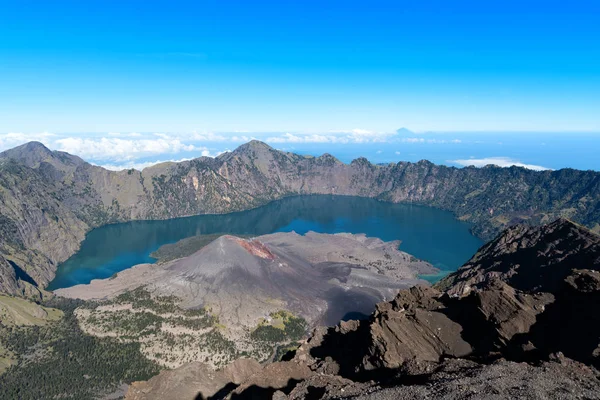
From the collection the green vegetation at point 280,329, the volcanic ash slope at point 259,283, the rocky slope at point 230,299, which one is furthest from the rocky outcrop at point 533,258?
the green vegetation at point 280,329

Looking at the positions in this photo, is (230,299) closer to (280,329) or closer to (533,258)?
(280,329)

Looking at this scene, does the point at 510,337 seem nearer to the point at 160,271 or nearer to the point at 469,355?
the point at 469,355

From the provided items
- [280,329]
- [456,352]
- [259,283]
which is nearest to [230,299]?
[259,283]

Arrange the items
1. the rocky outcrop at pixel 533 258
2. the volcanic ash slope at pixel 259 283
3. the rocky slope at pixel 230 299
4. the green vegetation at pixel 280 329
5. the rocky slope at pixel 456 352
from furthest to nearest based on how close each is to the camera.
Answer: the volcanic ash slope at pixel 259 283 → the green vegetation at pixel 280 329 → the rocky slope at pixel 230 299 → the rocky outcrop at pixel 533 258 → the rocky slope at pixel 456 352

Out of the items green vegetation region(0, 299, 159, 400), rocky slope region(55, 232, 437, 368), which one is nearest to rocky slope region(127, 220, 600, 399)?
green vegetation region(0, 299, 159, 400)

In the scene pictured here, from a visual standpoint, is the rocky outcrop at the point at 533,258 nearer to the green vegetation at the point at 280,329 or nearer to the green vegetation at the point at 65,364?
the green vegetation at the point at 280,329

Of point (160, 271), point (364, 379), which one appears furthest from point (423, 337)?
→ point (160, 271)

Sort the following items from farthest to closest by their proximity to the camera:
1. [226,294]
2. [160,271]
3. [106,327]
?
[160,271]
[226,294]
[106,327]
